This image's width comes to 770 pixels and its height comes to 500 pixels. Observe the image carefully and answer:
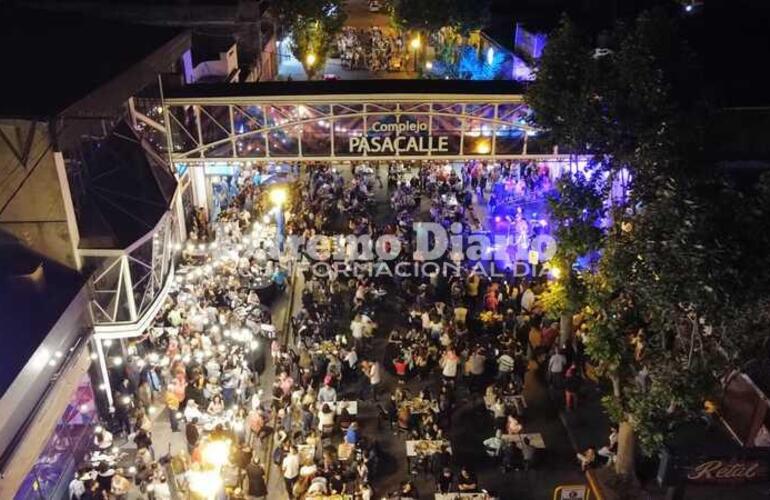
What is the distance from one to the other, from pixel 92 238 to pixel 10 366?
3520 millimetres

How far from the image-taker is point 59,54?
16.5 m

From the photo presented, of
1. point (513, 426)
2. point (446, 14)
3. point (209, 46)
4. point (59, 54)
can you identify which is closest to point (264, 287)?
point (59, 54)

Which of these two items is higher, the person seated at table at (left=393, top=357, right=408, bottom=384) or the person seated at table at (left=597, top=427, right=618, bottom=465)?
the person seated at table at (left=393, top=357, right=408, bottom=384)

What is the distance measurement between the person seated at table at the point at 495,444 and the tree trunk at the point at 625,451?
2407mm

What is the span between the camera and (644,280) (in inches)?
410

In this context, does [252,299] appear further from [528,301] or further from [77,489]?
[528,301]

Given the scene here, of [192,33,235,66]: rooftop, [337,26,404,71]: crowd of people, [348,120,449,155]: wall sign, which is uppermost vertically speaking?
[337,26,404,71]: crowd of people

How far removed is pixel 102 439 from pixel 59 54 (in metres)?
8.97

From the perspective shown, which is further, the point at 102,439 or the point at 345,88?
the point at 345,88

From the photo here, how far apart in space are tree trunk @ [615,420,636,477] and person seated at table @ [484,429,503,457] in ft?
7.90

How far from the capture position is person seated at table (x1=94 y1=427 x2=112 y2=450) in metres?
15.0

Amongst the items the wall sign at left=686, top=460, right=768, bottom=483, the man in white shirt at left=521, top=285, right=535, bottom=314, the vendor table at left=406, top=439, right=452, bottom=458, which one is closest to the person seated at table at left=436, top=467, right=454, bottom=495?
the vendor table at left=406, top=439, right=452, bottom=458

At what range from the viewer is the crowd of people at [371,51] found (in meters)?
44.1

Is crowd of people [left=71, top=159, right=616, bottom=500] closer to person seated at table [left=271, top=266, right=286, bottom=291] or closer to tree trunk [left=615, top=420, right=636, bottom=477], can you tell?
person seated at table [left=271, top=266, right=286, bottom=291]
